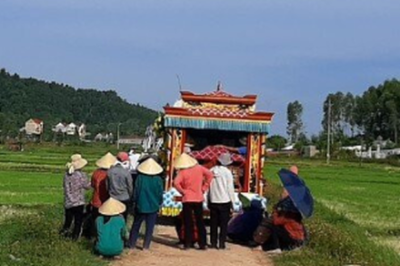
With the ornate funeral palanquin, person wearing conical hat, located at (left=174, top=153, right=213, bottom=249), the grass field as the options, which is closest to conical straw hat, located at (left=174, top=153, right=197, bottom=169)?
person wearing conical hat, located at (left=174, top=153, right=213, bottom=249)

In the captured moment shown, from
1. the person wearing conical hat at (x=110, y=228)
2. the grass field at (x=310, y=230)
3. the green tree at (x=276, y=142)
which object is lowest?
the grass field at (x=310, y=230)

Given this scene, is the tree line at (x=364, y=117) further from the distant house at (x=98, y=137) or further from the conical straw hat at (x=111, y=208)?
the conical straw hat at (x=111, y=208)

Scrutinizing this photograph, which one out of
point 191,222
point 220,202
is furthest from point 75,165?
point 220,202

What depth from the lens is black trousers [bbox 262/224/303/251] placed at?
1281 centimetres

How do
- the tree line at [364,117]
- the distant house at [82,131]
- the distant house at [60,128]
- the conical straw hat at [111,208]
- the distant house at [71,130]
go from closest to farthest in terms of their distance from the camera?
the conical straw hat at [111,208] < the tree line at [364,117] < the distant house at [60,128] < the distant house at [71,130] < the distant house at [82,131]

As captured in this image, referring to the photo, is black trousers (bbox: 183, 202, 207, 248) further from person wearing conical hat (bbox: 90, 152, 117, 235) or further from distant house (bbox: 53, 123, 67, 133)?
distant house (bbox: 53, 123, 67, 133)

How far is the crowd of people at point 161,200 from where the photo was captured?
12.4m

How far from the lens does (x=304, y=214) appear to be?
1238 centimetres

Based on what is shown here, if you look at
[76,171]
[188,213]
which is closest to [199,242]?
[188,213]

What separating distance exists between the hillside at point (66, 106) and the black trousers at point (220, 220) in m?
123

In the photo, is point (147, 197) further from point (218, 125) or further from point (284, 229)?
point (218, 125)

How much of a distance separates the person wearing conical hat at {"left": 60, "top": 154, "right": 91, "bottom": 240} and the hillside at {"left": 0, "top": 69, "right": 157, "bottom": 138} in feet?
402

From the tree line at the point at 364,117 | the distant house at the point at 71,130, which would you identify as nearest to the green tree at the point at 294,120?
the tree line at the point at 364,117

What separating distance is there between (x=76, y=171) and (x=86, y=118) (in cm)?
15390
